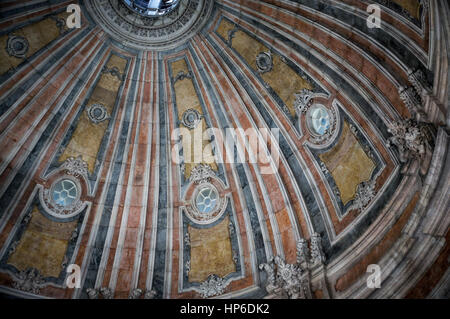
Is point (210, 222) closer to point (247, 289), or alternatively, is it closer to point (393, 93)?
point (247, 289)

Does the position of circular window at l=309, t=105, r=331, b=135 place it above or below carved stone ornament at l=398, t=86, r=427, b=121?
above

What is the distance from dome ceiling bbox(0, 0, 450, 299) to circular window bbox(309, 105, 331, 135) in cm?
6

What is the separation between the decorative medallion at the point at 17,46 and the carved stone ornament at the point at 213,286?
13469mm

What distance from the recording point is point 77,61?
2436 centimetres

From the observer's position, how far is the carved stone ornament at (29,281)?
70.0 ft

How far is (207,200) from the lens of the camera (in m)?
24.6

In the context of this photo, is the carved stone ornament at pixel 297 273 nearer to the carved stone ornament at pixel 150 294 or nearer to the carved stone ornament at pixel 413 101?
the carved stone ornament at pixel 150 294

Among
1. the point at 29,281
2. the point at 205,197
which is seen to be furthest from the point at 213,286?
the point at 29,281

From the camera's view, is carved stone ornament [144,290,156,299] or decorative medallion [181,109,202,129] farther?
decorative medallion [181,109,202,129]

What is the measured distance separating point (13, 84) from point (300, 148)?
1355cm

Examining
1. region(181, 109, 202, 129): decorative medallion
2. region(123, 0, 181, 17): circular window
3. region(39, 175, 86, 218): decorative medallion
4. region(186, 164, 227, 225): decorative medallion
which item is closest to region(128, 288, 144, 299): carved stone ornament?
region(186, 164, 227, 225): decorative medallion

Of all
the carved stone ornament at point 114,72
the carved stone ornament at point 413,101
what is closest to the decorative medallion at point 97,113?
the carved stone ornament at point 114,72

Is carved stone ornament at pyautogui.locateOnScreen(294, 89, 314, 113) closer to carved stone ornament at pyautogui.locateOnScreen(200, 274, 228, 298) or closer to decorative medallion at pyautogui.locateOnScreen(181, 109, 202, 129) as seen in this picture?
decorative medallion at pyautogui.locateOnScreen(181, 109, 202, 129)

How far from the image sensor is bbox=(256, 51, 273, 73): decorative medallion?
23.4 m
